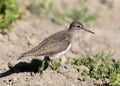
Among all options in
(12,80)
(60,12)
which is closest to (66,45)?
(12,80)

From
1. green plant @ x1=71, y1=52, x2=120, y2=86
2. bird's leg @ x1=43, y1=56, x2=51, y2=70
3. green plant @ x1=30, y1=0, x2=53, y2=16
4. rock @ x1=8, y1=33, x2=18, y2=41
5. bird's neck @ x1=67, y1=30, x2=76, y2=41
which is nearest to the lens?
green plant @ x1=71, y1=52, x2=120, y2=86

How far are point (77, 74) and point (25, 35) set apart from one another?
3.02m

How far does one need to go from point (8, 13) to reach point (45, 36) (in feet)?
4.34

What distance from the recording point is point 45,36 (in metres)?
13.5

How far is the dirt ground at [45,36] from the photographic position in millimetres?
10250

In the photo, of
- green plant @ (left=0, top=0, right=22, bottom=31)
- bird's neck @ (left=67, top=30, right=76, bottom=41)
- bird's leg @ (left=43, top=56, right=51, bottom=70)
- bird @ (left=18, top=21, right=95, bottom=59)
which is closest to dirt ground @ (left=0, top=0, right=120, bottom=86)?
bird's leg @ (left=43, top=56, right=51, bottom=70)

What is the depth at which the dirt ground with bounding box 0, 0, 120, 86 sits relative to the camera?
1025cm

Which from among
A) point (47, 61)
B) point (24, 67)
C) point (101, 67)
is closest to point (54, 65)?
point (47, 61)

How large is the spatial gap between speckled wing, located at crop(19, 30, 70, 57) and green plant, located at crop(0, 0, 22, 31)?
215 cm

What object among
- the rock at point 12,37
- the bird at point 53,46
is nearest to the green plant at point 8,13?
the rock at point 12,37

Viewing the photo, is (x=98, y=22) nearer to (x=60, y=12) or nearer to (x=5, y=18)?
(x=60, y=12)

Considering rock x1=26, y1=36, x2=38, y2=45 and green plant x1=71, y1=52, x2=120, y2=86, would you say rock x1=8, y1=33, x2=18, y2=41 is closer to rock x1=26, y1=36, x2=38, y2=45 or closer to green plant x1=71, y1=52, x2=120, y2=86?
rock x1=26, y1=36, x2=38, y2=45

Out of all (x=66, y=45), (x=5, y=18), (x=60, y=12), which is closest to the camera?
(x=66, y=45)

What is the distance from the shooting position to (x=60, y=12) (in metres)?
15.5
